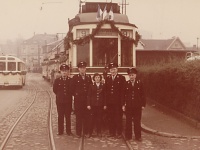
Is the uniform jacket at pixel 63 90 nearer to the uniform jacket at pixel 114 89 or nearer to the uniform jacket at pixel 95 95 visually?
the uniform jacket at pixel 95 95

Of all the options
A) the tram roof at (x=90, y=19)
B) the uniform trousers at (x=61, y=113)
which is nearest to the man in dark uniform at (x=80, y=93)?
the uniform trousers at (x=61, y=113)

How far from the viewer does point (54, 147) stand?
27.4 ft

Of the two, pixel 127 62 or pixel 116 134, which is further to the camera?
pixel 127 62

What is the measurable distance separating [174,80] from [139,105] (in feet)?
13.7

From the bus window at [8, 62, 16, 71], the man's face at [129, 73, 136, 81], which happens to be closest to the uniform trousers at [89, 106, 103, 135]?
the man's face at [129, 73, 136, 81]

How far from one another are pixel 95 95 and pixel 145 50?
19392 mm

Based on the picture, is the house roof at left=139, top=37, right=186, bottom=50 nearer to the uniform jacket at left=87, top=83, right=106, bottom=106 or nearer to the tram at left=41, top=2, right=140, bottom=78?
the tram at left=41, top=2, right=140, bottom=78

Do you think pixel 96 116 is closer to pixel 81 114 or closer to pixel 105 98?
pixel 81 114

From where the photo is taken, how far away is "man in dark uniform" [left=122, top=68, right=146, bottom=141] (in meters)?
9.30

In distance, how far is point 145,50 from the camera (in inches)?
1129

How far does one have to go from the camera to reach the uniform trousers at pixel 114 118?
9.81m

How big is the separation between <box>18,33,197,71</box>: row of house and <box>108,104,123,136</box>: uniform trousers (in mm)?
8795

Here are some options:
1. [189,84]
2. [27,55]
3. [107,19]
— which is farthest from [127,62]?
[27,55]

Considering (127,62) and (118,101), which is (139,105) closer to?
(118,101)
